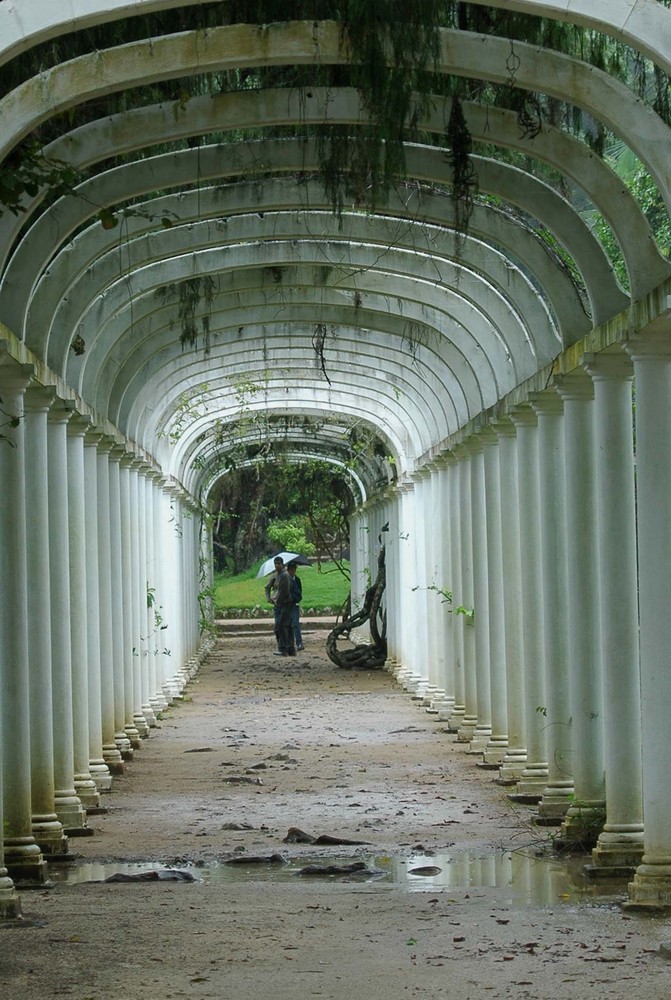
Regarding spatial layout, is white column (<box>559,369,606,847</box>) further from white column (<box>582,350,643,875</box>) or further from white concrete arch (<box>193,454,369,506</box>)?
white concrete arch (<box>193,454,369,506</box>)

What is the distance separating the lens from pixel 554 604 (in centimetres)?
1083

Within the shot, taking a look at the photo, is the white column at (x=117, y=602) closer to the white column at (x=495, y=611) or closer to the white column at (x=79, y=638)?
the white column at (x=79, y=638)

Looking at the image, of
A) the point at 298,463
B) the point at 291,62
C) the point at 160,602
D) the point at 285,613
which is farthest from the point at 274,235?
the point at 298,463

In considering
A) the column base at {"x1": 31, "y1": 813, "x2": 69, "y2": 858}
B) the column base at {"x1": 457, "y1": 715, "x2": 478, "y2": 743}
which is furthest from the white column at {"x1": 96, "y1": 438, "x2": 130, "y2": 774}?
the column base at {"x1": 31, "y1": 813, "x2": 69, "y2": 858}

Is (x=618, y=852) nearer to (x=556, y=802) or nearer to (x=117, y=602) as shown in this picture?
(x=556, y=802)

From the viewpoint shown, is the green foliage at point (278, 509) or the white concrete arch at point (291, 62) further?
the green foliage at point (278, 509)

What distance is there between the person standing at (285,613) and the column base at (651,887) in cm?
2191

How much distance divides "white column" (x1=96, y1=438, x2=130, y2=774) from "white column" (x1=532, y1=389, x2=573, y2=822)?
167 inches

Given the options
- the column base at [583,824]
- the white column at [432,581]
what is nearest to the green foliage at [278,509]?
the white column at [432,581]

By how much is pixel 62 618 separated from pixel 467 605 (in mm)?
6047

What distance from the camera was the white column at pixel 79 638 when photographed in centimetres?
1157

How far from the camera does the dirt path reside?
254 inches

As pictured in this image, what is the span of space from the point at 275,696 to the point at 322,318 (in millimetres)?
7872

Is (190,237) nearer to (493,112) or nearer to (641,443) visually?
(493,112)
